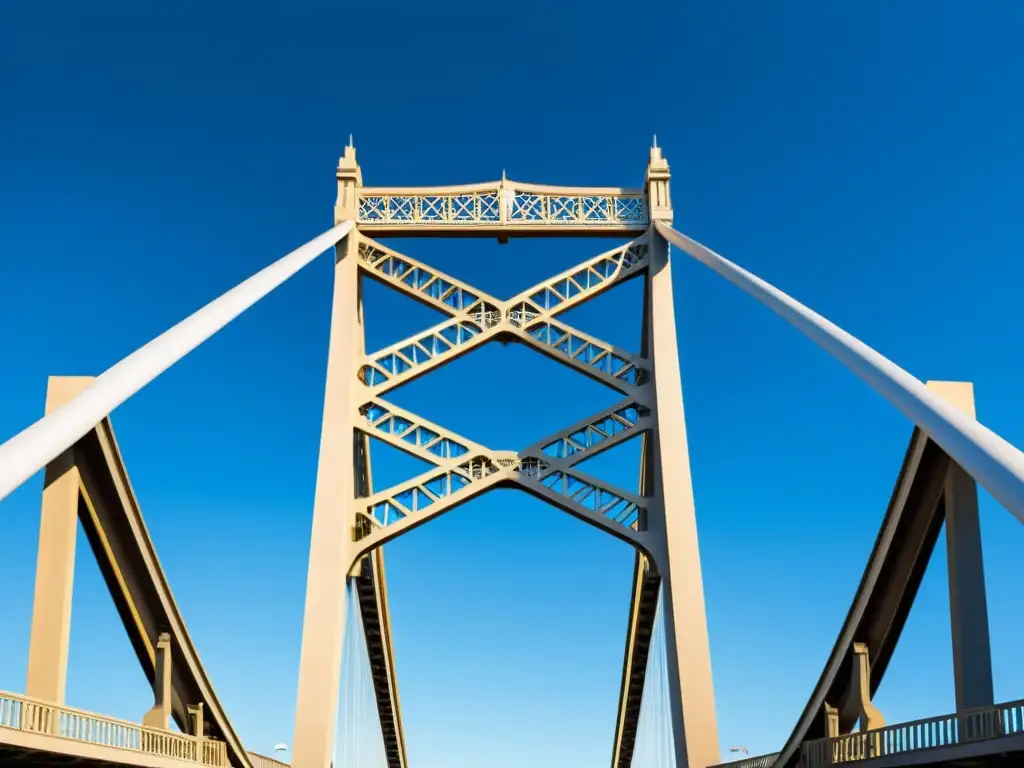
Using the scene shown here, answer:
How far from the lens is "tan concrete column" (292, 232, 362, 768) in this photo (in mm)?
20547

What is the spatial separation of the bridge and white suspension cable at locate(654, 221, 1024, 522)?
3 centimetres

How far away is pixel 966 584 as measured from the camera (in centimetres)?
1271

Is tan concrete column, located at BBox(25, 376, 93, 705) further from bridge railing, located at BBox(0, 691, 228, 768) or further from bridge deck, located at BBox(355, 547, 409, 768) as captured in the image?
bridge deck, located at BBox(355, 547, 409, 768)

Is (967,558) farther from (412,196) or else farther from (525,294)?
(412,196)

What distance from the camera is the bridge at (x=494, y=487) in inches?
451

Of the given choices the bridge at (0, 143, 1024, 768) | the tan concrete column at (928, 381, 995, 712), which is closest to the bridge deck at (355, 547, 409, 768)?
the bridge at (0, 143, 1024, 768)

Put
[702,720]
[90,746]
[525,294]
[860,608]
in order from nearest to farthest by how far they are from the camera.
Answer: [90,746], [860,608], [702,720], [525,294]

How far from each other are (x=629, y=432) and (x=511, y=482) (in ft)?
7.78

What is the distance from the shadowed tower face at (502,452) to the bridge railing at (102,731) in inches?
161

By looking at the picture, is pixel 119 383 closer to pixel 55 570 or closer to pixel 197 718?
pixel 55 570

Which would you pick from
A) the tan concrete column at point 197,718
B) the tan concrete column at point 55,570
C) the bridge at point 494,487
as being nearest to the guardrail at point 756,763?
the bridge at point 494,487

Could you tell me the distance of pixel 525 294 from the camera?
79.9ft

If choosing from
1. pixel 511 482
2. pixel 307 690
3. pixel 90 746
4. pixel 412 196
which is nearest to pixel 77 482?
pixel 90 746

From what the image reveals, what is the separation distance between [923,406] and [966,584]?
3.74 metres
